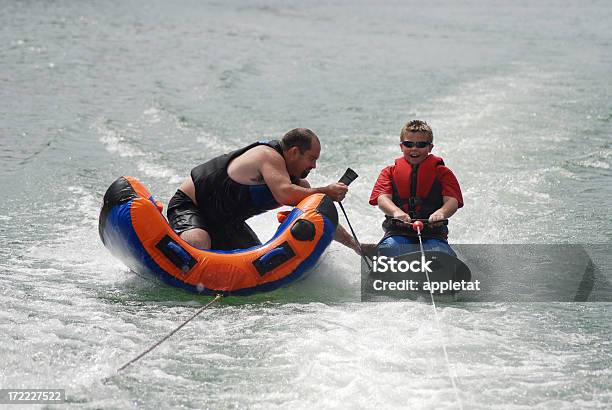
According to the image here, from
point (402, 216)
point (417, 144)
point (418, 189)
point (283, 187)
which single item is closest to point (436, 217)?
point (402, 216)

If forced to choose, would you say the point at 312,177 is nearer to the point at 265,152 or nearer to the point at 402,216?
the point at 265,152

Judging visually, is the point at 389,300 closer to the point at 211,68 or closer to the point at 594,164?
the point at 594,164

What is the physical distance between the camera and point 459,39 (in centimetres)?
1653

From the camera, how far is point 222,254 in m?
4.80

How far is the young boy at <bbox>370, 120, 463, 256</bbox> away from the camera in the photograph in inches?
197

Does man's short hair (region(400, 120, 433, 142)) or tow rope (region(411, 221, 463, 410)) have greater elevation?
man's short hair (region(400, 120, 433, 142))

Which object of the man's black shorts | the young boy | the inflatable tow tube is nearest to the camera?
the inflatable tow tube

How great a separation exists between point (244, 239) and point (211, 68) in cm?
842

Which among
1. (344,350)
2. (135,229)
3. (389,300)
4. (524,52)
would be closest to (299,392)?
(344,350)

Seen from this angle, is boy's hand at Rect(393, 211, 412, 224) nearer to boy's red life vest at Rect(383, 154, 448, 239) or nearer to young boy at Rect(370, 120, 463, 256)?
young boy at Rect(370, 120, 463, 256)

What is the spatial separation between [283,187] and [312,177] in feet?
9.66

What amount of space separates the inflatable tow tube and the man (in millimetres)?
219

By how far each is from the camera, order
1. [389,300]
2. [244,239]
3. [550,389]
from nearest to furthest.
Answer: [550,389], [389,300], [244,239]
